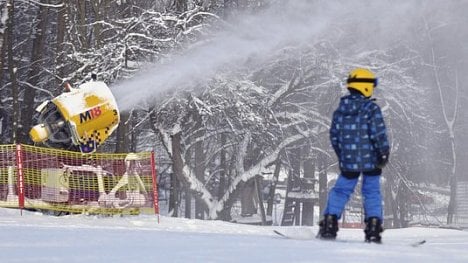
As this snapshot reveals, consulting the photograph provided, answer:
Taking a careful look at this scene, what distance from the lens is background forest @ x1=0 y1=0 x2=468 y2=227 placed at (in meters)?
22.5

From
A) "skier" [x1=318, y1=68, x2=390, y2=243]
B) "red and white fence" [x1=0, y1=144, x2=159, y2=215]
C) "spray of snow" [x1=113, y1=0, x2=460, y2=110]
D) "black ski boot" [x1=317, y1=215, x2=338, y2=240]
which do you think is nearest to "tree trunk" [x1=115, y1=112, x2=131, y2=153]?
"spray of snow" [x1=113, y1=0, x2=460, y2=110]

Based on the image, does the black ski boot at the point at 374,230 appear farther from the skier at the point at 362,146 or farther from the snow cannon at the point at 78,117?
the snow cannon at the point at 78,117

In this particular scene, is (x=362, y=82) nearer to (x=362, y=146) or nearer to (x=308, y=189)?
(x=362, y=146)

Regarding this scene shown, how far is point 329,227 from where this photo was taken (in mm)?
7562

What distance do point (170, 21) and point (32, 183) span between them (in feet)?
37.7

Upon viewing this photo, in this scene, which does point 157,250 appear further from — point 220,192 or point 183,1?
point 220,192

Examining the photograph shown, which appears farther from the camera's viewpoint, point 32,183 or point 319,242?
point 32,183

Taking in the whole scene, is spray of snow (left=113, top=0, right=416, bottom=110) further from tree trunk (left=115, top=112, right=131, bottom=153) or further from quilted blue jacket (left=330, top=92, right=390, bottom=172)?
quilted blue jacket (left=330, top=92, right=390, bottom=172)

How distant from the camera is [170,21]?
23.3m

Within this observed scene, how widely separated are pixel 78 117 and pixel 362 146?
6276mm

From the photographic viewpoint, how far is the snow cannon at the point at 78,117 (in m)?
12.4

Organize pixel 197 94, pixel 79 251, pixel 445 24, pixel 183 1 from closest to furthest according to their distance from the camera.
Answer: pixel 79 251, pixel 197 94, pixel 183 1, pixel 445 24

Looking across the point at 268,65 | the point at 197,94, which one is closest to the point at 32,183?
the point at 197,94

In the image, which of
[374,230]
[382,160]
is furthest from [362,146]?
[374,230]
